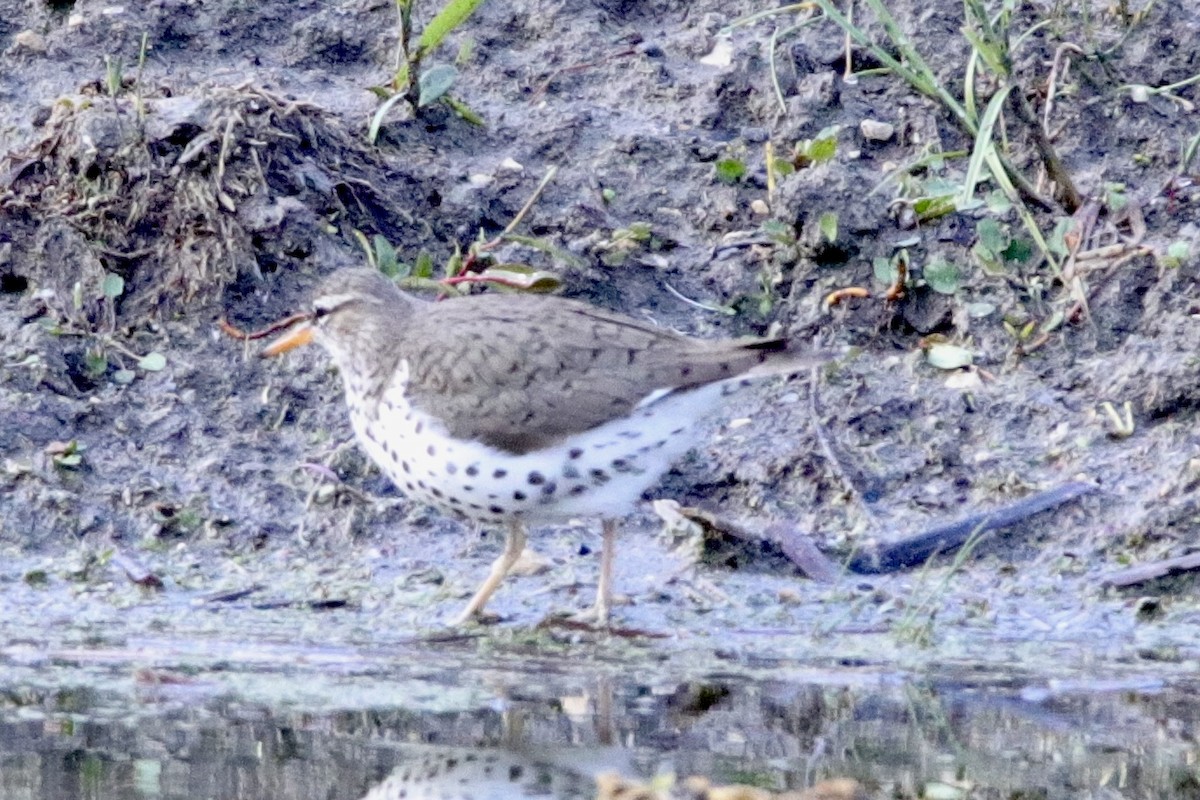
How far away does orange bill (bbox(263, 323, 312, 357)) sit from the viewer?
8.30 meters

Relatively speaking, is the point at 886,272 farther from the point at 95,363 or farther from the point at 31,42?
the point at 31,42

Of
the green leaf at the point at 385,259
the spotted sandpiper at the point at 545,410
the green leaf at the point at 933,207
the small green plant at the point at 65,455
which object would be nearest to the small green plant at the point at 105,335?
the small green plant at the point at 65,455

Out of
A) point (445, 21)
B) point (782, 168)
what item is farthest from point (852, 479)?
point (445, 21)

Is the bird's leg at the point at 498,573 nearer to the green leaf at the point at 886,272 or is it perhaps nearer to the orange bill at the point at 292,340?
the orange bill at the point at 292,340

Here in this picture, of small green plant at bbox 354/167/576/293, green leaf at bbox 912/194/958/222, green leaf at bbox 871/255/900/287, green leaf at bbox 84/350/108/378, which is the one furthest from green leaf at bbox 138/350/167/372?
green leaf at bbox 912/194/958/222

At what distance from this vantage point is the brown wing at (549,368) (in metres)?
7.26

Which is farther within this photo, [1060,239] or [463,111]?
[463,111]

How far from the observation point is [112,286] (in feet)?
29.2

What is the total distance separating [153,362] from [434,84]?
186 cm

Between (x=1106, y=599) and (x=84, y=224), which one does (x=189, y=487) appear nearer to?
(x=84, y=224)

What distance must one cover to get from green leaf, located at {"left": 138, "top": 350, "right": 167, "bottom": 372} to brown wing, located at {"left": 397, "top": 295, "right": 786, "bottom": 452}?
1.65 metres

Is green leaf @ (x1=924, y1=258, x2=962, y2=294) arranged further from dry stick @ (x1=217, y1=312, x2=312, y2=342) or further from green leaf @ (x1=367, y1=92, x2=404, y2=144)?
dry stick @ (x1=217, y1=312, x2=312, y2=342)

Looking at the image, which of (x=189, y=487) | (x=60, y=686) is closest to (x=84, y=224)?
(x=189, y=487)

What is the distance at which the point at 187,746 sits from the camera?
19.7 feet
